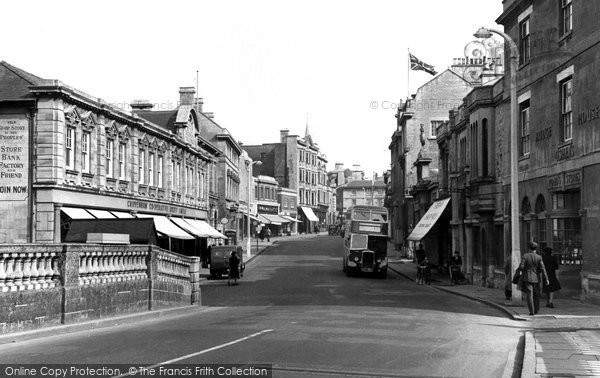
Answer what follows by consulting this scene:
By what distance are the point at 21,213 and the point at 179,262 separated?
1293 centimetres

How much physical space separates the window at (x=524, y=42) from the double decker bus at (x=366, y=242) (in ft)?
54.8

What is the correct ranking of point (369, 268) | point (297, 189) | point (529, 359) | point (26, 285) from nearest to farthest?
1. point (529, 359)
2. point (26, 285)
3. point (369, 268)
4. point (297, 189)

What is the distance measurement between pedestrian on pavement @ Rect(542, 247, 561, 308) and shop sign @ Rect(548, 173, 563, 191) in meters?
2.61

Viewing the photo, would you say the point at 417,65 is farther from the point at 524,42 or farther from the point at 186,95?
the point at 524,42

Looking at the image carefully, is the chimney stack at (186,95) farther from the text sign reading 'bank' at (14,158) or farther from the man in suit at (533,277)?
the man in suit at (533,277)

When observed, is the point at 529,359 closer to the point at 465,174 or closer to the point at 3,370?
the point at 3,370

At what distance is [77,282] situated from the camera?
1540 cm

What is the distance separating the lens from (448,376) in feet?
32.4

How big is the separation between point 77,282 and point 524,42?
20.3 meters

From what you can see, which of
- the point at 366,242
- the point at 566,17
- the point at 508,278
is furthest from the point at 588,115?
the point at 366,242

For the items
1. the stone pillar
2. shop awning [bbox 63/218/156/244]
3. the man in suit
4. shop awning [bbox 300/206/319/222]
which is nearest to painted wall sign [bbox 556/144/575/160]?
the man in suit

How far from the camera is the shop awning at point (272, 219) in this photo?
10856 centimetres

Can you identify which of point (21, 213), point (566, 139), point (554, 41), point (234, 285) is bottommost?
point (234, 285)

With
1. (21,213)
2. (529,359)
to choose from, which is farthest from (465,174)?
(529,359)
